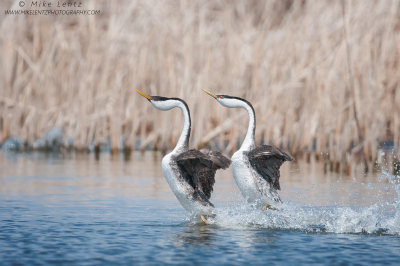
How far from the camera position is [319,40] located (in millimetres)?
15562

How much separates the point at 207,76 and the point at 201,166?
→ 775 cm

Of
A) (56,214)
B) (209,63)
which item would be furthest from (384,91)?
(56,214)

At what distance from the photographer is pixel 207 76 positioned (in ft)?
51.8

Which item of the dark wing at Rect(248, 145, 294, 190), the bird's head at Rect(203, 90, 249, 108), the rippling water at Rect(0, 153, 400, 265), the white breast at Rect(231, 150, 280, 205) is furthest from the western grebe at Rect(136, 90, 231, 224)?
the bird's head at Rect(203, 90, 249, 108)

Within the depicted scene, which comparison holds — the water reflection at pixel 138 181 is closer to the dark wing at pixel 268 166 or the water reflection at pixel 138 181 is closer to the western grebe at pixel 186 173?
the dark wing at pixel 268 166

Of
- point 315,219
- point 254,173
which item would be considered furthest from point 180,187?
point 315,219

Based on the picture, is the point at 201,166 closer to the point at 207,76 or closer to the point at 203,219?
the point at 203,219

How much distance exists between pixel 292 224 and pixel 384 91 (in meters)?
8.19

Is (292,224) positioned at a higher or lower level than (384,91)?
lower

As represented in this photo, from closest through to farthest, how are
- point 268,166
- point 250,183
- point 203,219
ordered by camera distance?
point 203,219 → point 250,183 → point 268,166

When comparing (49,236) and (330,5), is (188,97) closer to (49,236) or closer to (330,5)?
(330,5)

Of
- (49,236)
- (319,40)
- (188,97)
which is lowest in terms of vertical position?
(49,236)

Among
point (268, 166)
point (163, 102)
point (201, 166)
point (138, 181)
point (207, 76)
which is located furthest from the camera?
point (207, 76)

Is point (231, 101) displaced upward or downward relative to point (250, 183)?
upward
